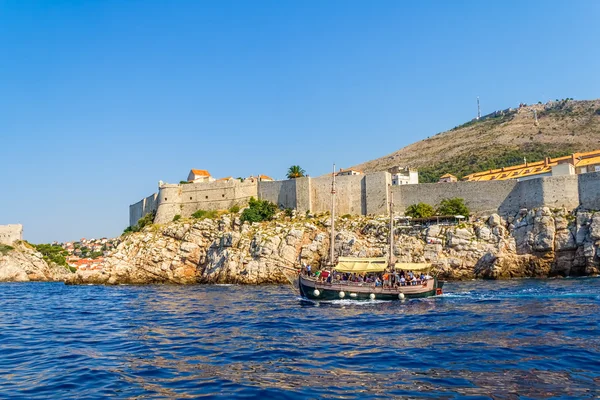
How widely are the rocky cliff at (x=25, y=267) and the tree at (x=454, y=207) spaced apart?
2068 inches

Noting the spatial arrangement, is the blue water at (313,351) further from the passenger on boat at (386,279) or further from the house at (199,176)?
the house at (199,176)

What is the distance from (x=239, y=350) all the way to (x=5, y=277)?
2536 inches

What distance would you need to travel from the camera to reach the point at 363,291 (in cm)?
2753

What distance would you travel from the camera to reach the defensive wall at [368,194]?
4069 cm

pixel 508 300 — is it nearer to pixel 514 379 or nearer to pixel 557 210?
pixel 514 379

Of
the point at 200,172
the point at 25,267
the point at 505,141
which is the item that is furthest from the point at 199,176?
the point at 505,141

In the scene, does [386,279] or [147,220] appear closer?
[386,279]

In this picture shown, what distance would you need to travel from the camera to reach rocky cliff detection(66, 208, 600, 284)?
38594 millimetres

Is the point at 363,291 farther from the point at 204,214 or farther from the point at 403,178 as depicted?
the point at 403,178

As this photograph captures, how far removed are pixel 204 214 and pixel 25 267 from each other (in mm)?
31120

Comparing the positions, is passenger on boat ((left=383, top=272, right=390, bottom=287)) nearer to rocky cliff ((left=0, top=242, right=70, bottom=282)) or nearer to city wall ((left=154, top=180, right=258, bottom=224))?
city wall ((left=154, top=180, right=258, bottom=224))

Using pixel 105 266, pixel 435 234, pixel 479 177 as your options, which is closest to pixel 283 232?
pixel 435 234

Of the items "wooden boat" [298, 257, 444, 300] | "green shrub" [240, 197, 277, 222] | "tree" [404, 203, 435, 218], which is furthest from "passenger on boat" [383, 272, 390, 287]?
"green shrub" [240, 197, 277, 222]

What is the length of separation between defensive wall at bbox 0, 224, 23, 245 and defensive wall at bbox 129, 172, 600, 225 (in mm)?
21371
